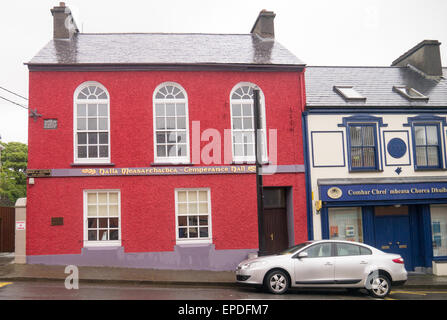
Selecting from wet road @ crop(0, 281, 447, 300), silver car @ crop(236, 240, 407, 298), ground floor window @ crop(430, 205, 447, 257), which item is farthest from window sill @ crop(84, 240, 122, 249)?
ground floor window @ crop(430, 205, 447, 257)

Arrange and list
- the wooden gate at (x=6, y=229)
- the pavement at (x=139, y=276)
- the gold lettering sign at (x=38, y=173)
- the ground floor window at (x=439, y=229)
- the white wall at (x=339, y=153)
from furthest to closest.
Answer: the wooden gate at (x=6, y=229) < the ground floor window at (x=439, y=229) < the white wall at (x=339, y=153) < the gold lettering sign at (x=38, y=173) < the pavement at (x=139, y=276)

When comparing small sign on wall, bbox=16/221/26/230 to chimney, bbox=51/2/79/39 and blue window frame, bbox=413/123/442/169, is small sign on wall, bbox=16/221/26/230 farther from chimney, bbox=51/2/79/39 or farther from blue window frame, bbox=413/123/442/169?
blue window frame, bbox=413/123/442/169

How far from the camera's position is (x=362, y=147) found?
1675 cm

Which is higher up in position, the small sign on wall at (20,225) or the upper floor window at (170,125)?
the upper floor window at (170,125)

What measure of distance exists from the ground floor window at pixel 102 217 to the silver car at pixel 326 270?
536 centimetres

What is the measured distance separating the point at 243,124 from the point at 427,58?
9.39 m

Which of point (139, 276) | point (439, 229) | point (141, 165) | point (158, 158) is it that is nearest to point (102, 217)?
point (141, 165)

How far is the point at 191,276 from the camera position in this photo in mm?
13883

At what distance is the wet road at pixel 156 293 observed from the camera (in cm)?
1039

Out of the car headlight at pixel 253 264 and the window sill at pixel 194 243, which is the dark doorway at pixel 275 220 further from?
the car headlight at pixel 253 264

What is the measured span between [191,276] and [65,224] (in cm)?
465

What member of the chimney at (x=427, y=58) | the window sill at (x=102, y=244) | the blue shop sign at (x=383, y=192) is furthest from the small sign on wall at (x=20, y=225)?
the chimney at (x=427, y=58)

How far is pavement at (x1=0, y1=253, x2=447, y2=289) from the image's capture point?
12.8 meters

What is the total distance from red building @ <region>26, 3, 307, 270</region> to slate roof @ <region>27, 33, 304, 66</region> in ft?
0.32
